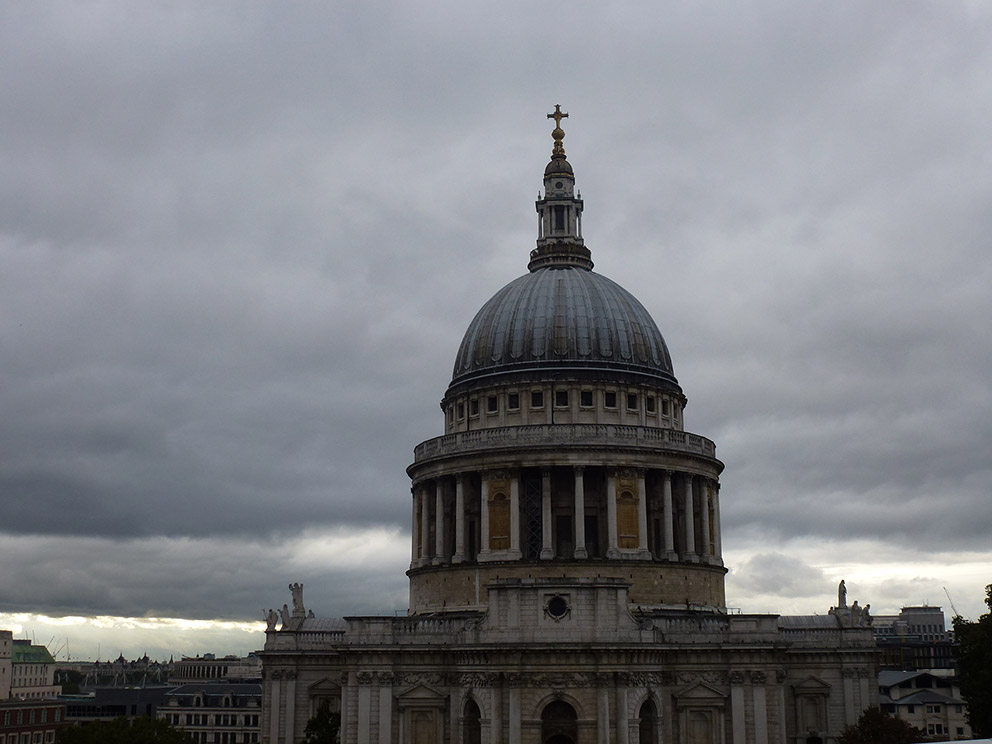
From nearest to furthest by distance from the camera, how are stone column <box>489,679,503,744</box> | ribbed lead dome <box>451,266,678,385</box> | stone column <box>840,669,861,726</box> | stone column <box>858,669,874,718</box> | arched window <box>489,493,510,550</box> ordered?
stone column <box>489,679,503,744</box> → stone column <box>840,669,861,726</box> → stone column <box>858,669,874,718</box> → arched window <box>489,493,510,550</box> → ribbed lead dome <box>451,266,678,385</box>

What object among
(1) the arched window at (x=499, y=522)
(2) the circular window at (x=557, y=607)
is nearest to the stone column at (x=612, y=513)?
(1) the arched window at (x=499, y=522)

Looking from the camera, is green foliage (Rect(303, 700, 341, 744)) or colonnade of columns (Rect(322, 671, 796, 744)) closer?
colonnade of columns (Rect(322, 671, 796, 744))

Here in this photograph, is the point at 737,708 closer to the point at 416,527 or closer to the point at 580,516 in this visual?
the point at 580,516

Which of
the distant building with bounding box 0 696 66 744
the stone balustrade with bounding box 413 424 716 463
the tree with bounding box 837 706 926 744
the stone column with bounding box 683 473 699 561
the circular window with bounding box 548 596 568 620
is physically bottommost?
the distant building with bounding box 0 696 66 744

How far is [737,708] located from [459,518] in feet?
71.1

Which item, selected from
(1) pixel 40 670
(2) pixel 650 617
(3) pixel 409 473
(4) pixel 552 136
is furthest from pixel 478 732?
(1) pixel 40 670

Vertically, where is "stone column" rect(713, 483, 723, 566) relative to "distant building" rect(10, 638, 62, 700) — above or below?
above

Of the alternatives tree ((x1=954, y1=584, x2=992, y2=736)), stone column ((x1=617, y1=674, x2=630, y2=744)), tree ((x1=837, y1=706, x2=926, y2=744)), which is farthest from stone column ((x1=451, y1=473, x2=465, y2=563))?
tree ((x1=954, y1=584, x2=992, y2=736))

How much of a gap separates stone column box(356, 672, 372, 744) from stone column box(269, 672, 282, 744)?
33.6 ft

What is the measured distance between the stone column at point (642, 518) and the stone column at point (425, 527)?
1436 cm

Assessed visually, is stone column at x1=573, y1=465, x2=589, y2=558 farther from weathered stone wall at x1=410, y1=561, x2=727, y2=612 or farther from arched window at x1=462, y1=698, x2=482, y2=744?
arched window at x1=462, y1=698, x2=482, y2=744

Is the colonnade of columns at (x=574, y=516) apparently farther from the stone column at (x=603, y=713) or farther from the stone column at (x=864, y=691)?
the stone column at (x=864, y=691)

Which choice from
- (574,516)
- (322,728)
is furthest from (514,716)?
(574,516)

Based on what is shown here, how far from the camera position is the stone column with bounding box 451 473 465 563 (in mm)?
74812
